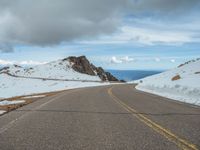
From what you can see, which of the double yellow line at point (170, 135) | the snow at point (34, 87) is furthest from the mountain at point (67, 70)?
the double yellow line at point (170, 135)

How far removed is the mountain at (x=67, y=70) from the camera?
323ft

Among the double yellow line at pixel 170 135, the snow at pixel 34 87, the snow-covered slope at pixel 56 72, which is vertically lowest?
the double yellow line at pixel 170 135

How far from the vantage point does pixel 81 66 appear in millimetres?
117625

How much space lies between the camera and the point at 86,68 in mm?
116625

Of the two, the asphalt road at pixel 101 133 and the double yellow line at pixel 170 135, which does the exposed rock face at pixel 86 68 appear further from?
the double yellow line at pixel 170 135

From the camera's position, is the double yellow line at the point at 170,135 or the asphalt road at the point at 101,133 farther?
the asphalt road at the point at 101,133

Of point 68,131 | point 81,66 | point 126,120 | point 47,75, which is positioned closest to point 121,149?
point 68,131

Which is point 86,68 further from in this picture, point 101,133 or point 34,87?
point 101,133

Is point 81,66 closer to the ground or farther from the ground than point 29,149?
farther from the ground

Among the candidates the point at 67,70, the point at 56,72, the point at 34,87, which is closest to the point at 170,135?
the point at 34,87

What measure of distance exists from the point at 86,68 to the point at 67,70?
40.8 feet

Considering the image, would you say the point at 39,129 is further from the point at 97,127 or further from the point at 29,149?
the point at 29,149

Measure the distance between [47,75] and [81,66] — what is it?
23.5 m

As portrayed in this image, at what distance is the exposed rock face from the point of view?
377ft
